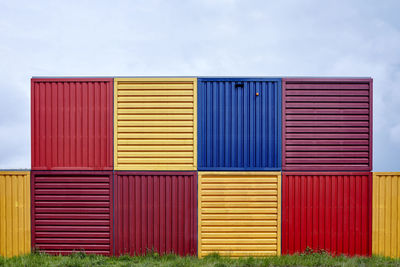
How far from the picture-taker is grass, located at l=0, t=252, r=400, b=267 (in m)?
7.47

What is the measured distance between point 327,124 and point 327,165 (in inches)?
52.5

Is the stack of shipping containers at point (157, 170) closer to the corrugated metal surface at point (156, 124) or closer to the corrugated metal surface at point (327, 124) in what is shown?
the corrugated metal surface at point (156, 124)

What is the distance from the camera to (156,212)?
8.10 m

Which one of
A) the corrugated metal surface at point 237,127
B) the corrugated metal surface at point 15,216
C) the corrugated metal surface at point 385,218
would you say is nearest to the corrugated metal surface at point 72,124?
the corrugated metal surface at point 15,216

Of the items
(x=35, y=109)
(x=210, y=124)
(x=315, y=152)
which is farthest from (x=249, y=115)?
(x=35, y=109)

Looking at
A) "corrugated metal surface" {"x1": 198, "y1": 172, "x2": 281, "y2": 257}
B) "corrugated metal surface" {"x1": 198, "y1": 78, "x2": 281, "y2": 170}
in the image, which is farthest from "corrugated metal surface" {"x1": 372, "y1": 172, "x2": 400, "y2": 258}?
"corrugated metal surface" {"x1": 198, "y1": 78, "x2": 281, "y2": 170}

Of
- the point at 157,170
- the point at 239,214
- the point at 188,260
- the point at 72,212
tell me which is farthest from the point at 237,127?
the point at 72,212

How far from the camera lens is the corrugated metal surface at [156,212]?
807cm

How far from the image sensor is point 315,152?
8.26 meters

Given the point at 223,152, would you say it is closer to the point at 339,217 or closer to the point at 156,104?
the point at 156,104

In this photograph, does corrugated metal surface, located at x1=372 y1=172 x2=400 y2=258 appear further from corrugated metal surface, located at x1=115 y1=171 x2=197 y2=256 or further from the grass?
corrugated metal surface, located at x1=115 y1=171 x2=197 y2=256

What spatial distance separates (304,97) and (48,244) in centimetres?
962

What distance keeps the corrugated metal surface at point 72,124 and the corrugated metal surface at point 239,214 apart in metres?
3.47

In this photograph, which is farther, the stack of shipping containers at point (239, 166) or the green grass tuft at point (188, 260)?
the stack of shipping containers at point (239, 166)
